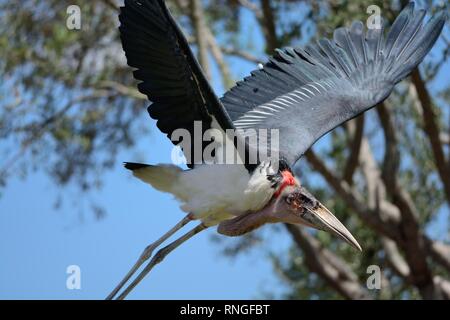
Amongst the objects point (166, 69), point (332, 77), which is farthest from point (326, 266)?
point (166, 69)

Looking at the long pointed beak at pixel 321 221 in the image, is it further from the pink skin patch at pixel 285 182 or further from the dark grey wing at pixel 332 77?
the dark grey wing at pixel 332 77

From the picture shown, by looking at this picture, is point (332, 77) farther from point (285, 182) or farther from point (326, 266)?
point (326, 266)

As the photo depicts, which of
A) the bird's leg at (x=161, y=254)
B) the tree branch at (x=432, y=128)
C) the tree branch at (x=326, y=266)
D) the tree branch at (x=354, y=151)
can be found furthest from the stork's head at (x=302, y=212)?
the tree branch at (x=354, y=151)

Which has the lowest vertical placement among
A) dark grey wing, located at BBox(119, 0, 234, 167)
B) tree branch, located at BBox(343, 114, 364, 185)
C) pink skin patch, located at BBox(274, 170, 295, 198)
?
pink skin patch, located at BBox(274, 170, 295, 198)

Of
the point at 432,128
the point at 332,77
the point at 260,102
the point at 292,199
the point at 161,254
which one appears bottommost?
the point at 161,254

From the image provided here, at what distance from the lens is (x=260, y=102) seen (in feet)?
21.0

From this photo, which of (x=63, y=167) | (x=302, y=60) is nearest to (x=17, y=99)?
(x=63, y=167)

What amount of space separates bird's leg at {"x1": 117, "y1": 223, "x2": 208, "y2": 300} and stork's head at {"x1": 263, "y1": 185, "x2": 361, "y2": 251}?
15.6 inches

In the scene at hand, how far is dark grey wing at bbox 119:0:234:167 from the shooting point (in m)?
4.94

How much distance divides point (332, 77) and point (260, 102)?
0.50 m

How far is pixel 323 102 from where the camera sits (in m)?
6.33

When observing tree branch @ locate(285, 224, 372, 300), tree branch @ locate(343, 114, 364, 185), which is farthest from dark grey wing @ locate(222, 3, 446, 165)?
tree branch @ locate(285, 224, 372, 300)

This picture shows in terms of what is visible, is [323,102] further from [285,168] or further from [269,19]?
[269,19]

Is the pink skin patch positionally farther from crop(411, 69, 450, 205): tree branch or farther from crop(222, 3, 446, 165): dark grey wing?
crop(411, 69, 450, 205): tree branch
